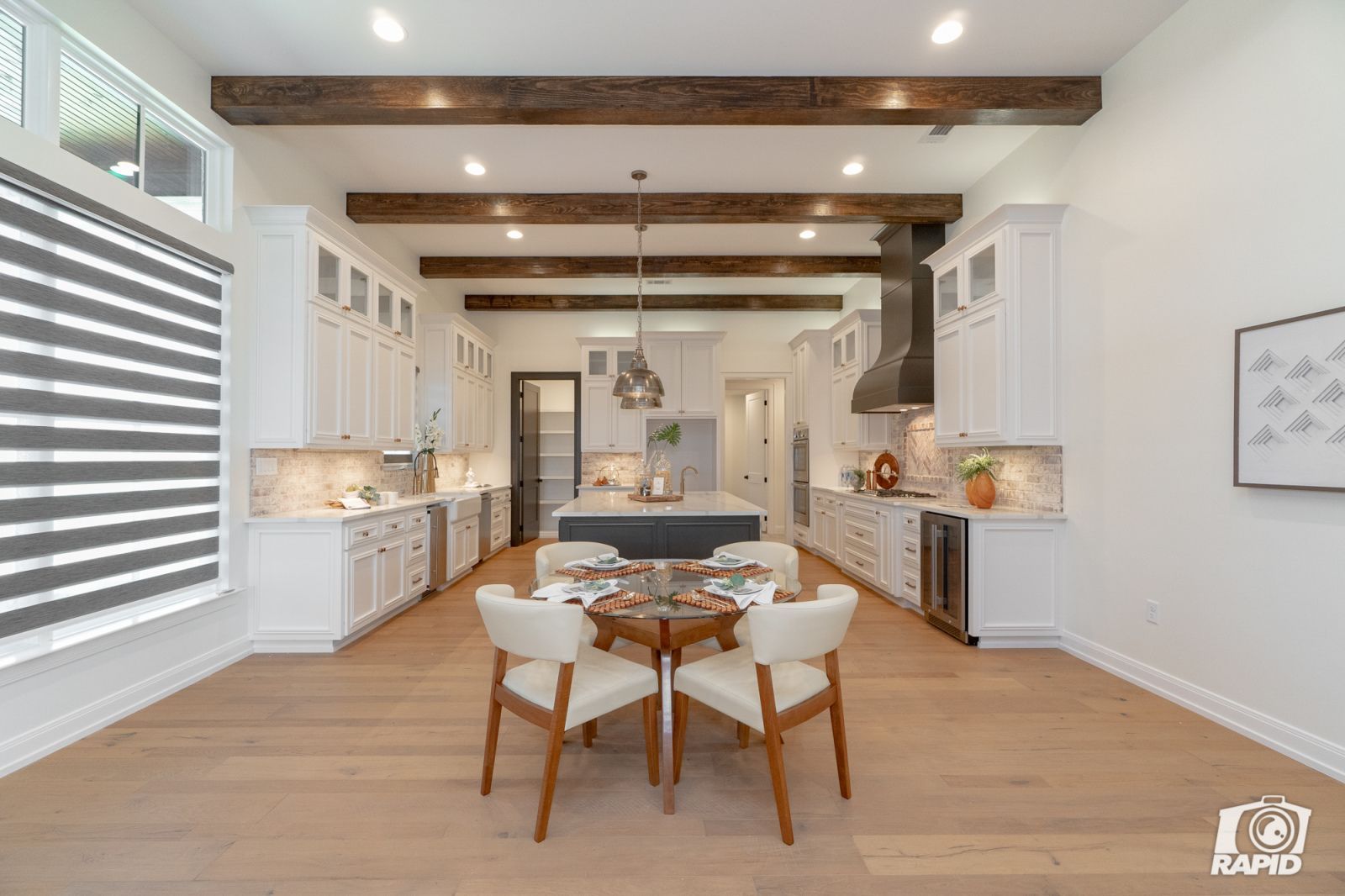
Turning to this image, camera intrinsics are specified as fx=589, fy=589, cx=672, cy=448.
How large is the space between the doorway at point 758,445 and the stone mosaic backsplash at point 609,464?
1756 mm

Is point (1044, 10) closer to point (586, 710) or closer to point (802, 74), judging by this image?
point (802, 74)

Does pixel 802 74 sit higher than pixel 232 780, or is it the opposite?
pixel 802 74

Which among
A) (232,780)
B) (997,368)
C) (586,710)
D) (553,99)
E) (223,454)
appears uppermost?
(553,99)

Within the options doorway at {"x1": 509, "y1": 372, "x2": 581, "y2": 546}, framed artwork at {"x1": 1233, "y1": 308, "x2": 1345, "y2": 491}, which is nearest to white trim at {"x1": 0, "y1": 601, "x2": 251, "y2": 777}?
doorway at {"x1": 509, "y1": 372, "x2": 581, "y2": 546}

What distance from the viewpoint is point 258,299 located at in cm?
374

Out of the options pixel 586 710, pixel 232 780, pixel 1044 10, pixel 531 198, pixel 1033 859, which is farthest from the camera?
pixel 531 198

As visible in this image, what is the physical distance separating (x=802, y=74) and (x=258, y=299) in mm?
3602

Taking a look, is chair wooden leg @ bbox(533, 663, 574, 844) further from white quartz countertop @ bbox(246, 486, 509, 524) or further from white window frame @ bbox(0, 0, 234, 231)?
white window frame @ bbox(0, 0, 234, 231)

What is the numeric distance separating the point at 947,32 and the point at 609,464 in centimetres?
578

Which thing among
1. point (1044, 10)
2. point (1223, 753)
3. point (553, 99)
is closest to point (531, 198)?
point (553, 99)

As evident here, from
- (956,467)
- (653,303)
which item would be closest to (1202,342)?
(956,467)

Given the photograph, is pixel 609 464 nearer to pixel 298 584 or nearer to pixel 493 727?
pixel 298 584

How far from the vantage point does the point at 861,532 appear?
18.3 ft

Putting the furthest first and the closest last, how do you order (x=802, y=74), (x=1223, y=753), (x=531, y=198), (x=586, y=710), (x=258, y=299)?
1. (x=531, y=198)
2. (x=258, y=299)
3. (x=802, y=74)
4. (x=1223, y=753)
5. (x=586, y=710)
